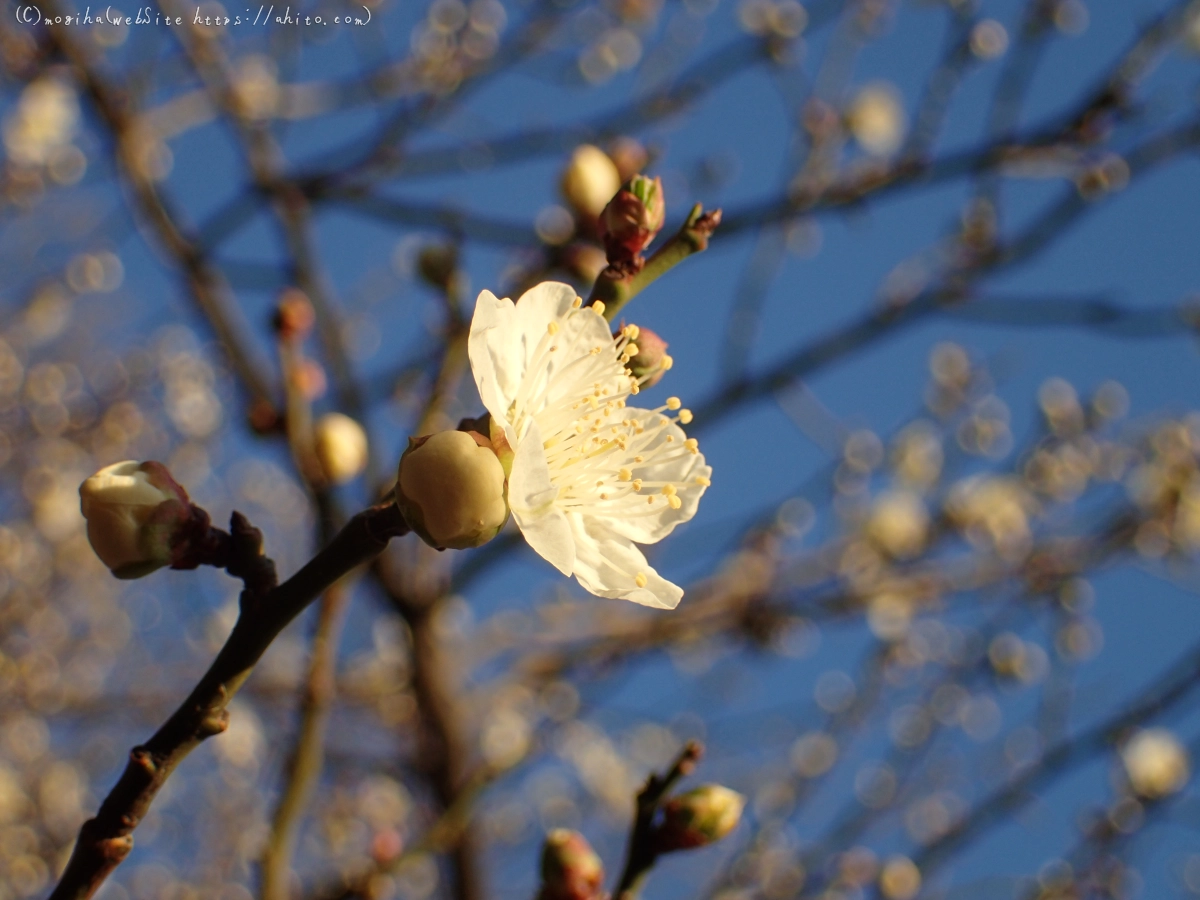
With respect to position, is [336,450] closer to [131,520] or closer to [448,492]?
[131,520]

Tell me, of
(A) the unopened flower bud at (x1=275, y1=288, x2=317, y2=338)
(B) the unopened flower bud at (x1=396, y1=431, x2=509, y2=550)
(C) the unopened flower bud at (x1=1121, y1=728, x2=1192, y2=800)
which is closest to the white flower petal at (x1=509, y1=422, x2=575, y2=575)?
(B) the unopened flower bud at (x1=396, y1=431, x2=509, y2=550)

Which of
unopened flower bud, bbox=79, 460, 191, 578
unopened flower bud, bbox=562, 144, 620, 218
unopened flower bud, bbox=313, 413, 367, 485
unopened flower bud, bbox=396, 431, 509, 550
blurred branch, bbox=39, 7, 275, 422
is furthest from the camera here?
blurred branch, bbox=39, 7, 275, 422

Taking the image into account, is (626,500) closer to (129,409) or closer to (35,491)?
(35,491)

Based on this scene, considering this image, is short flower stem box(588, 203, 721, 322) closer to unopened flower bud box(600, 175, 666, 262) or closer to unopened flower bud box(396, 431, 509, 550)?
unopened flower bud box(600, 175, 666, 262)

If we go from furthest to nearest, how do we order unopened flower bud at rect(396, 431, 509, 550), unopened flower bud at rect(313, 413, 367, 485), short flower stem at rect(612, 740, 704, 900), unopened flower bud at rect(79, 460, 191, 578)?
unopened flower bud at rect(313, 413, 367, 485), short flower stem at rect(612, 740, 704, 900), unopened flower bud at rect(79, 460, 191, 578), unopened flower bud at rect(396, 431, 509, 550)

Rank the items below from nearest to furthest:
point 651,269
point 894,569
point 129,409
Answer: point 651,269 → point 894,569 → point 129,409

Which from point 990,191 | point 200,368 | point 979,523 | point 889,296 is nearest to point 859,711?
point 979,523

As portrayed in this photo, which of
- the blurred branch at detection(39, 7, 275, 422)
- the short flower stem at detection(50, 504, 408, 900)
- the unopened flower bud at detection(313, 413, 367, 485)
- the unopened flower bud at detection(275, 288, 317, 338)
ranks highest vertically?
the blurred branch at detection(39, 7, 275, 422)
